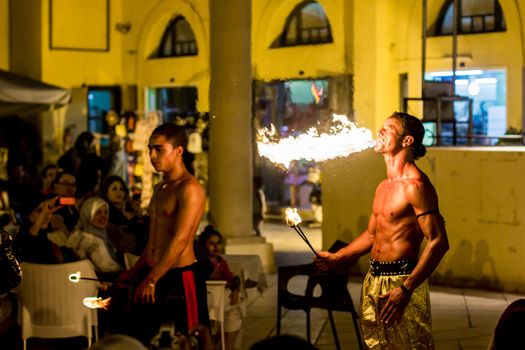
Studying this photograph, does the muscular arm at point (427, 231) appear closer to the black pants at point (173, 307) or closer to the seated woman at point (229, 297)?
the black pants at point (173, 307)

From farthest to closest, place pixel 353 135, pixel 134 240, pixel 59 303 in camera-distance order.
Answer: pixel 134 240
pixel 59 303
pixel 353 135

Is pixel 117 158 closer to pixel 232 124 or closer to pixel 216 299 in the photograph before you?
pixel 232 124

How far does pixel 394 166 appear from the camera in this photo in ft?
17.4

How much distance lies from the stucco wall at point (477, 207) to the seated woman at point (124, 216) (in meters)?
2.72

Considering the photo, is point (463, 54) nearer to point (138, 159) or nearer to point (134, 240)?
point (138, 159)

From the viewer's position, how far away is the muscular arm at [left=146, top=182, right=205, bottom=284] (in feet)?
17.6

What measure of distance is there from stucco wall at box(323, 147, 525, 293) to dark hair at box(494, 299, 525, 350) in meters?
6.10

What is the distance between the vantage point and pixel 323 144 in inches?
231

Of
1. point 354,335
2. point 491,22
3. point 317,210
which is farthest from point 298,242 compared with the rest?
point 354,335

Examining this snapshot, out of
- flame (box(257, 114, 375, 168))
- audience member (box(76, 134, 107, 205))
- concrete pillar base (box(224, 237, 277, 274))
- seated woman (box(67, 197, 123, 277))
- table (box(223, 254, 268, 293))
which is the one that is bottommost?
concrete pillar base (box(224, 237, 277, 274))

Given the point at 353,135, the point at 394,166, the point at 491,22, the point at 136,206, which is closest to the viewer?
the point at 394,166

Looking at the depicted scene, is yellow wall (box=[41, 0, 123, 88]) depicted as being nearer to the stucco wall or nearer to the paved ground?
the paved ground

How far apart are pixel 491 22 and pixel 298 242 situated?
439cm

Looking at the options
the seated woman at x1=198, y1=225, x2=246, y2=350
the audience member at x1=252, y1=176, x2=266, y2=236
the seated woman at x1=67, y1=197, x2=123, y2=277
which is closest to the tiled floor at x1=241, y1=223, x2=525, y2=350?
the seated woman at x1=198, y1=225, x2=246, y2=350
